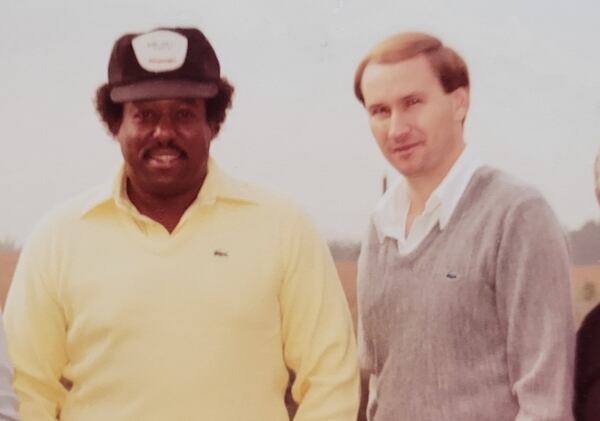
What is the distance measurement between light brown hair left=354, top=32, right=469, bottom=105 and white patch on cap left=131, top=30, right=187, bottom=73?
401 millimetres

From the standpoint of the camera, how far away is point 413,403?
1.45 metres

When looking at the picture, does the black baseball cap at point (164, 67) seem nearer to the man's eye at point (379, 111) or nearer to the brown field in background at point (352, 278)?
the man's eye at point (379, 111)

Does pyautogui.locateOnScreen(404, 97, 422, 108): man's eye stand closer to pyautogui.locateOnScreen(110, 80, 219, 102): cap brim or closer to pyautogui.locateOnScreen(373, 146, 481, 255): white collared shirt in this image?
pyautogui.locateOnScreen(373, 146, 481, 255): white collared shirt

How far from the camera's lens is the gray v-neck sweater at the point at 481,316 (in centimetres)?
132

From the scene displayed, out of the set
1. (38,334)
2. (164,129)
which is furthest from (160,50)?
(38,334)

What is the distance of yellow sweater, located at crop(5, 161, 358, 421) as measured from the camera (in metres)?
1.40

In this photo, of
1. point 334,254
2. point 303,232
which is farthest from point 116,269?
point 334,254

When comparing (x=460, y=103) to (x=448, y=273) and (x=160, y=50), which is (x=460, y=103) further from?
(x=160, y=50)

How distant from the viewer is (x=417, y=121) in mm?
1529

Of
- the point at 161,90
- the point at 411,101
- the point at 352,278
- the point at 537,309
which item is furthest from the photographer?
the point at 352,278

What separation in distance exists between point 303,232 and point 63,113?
634 millimetres

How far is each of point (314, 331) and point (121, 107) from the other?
0.54 metres

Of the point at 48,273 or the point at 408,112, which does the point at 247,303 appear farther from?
the point at 408,112

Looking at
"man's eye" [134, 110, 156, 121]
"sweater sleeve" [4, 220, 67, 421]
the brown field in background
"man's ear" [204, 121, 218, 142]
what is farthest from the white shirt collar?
"sweater sleeve" [4, 220, 67, 421]
